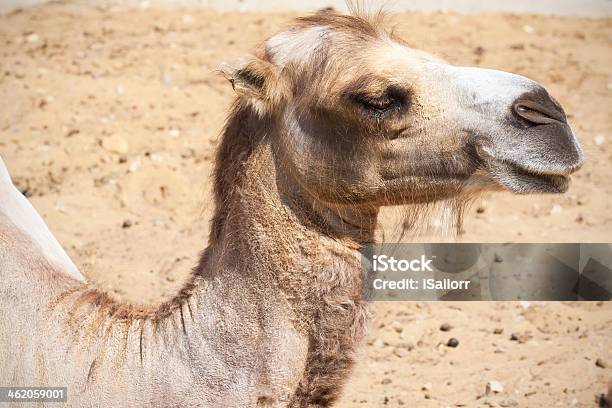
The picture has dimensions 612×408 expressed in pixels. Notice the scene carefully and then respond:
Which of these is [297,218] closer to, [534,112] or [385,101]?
[385,101]

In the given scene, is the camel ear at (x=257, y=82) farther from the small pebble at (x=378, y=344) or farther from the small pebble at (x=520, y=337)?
the small pebble at (x=520, y=337)

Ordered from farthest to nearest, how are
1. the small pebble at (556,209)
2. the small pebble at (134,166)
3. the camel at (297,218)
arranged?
1. the small pebble at (134,166)
2. the small pebble at (556,209)
3. the camel at (297,218)

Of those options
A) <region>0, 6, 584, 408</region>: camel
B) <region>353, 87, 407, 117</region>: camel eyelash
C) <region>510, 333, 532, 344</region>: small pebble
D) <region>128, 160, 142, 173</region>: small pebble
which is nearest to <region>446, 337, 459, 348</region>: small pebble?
<region>510, 333, 532, 344</region>: small pebble

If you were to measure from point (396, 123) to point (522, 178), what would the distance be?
51 centimetres

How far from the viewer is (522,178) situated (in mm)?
3404

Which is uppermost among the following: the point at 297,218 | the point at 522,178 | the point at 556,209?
the point at 522,178

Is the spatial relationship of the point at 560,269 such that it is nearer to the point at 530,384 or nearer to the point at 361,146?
the point at 530,384

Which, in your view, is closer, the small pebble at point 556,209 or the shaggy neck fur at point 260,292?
the shaggy neck fur at point 260,292

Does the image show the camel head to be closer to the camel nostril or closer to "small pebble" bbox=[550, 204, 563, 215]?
the camel nostril

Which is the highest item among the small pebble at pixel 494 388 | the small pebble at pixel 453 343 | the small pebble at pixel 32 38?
Result: the small pebble at pixel 494 388

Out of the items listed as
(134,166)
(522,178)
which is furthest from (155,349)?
(134,166)

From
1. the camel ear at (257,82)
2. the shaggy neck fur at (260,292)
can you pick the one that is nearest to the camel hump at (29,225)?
the shaggy neck fur at (260,292)

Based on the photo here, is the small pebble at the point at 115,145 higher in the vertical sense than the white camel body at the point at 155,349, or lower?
lower

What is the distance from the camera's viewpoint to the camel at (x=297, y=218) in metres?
3.45
